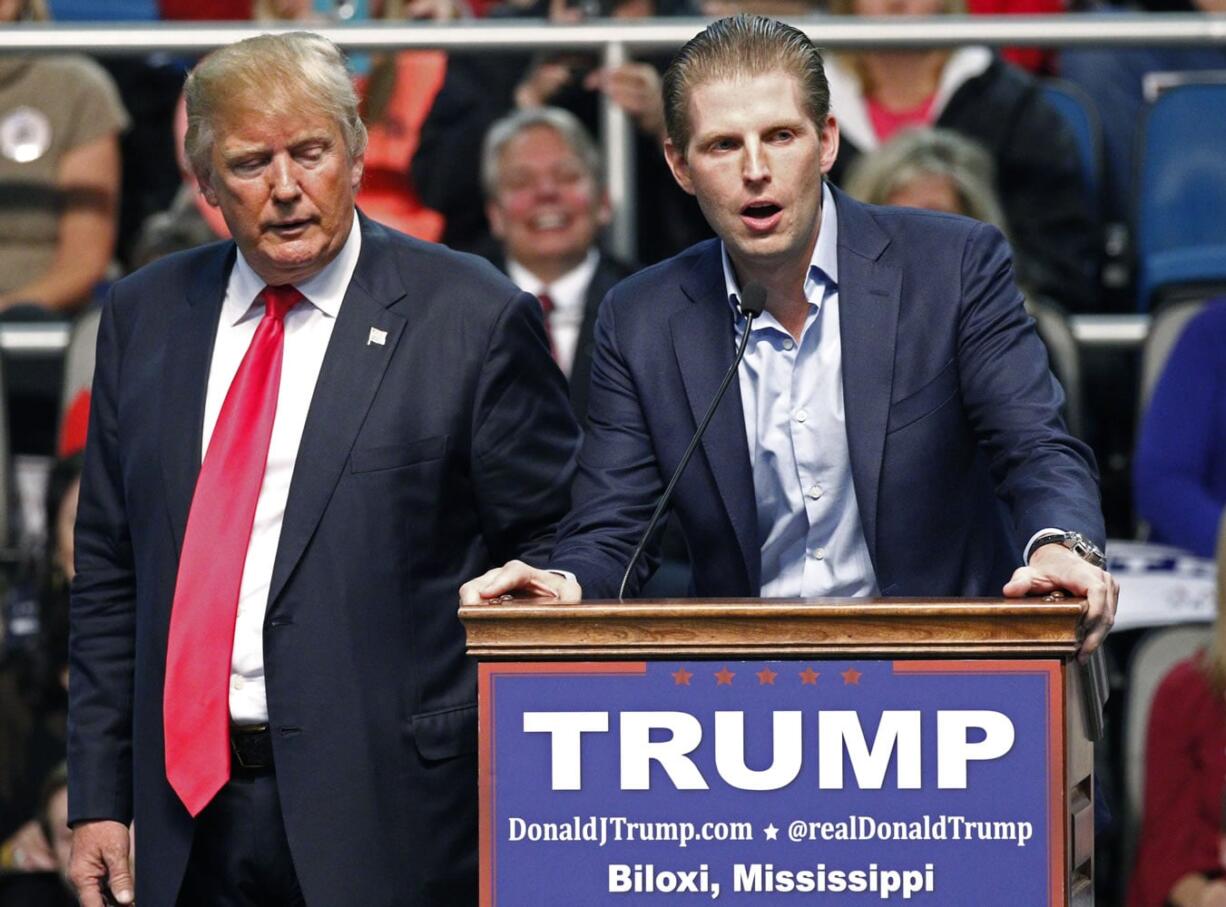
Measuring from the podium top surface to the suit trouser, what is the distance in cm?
61

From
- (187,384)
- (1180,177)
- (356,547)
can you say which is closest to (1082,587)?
(356,547)

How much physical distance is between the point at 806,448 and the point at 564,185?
2.70 m

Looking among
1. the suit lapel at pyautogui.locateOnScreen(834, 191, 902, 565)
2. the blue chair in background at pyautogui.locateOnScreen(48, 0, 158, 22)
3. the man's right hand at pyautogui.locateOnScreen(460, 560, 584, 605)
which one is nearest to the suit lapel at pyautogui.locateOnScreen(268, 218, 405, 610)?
the man's right hand at pyautogui.locateOnScreen(460, 560, 584, 605)

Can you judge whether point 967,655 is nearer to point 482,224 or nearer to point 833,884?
point 833,884

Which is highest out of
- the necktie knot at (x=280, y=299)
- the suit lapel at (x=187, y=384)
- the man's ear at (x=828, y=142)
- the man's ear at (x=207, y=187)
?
the man's ear at (x=828, y=142)

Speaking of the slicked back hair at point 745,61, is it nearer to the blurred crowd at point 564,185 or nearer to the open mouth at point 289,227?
the open mouth at point 289,227

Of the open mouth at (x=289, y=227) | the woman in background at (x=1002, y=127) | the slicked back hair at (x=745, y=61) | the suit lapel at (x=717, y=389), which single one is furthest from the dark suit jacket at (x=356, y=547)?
the woman in background at (x=1002, y=127)

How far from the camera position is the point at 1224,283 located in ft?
17.8

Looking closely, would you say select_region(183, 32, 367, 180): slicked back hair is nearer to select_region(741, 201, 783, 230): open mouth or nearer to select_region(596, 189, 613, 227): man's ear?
select_region(741, 201, 783, 230): open mouth

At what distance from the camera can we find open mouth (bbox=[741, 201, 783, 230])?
9.32 feet

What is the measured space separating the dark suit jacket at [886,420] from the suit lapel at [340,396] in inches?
12.2

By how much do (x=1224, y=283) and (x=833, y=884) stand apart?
3.34m

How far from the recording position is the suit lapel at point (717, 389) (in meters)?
2.92

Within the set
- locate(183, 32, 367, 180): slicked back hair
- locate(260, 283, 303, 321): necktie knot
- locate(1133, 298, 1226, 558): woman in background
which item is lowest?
locate(1133, 298, 1226, 558): woman in background
